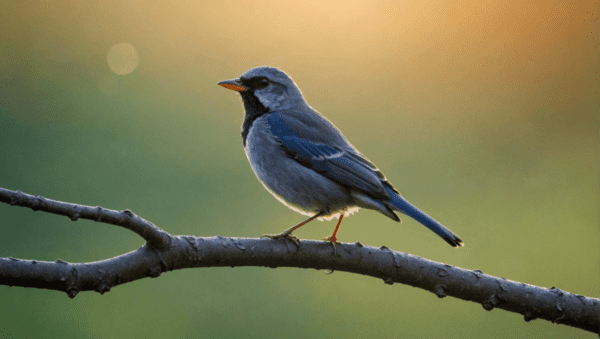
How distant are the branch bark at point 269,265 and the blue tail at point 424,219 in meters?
0.17

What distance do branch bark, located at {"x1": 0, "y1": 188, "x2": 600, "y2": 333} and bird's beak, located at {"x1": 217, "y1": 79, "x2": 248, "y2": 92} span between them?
163 cm

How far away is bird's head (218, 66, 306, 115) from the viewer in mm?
4078

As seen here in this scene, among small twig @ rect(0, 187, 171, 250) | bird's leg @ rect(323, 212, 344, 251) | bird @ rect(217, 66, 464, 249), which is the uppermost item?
bird @ rect(217, 66, 464, 249)

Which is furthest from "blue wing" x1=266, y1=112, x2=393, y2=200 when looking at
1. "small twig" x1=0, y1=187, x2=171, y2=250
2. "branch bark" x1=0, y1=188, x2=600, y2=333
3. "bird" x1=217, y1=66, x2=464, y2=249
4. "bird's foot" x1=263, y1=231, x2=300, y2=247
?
"small twig" x1=0, y1=187, x2=171, y2=250

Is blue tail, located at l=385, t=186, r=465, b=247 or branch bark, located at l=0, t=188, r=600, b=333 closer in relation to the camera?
branch bark, located at l=0, t=188, r=600, b=333

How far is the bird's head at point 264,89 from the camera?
4.08 m

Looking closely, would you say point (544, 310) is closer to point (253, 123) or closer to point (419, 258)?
point (419, 258)

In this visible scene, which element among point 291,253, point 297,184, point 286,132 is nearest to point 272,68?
point 286,132

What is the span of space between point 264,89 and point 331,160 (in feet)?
3.09

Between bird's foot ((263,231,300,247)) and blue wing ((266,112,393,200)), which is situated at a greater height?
blue wing ((266,112,393,200))

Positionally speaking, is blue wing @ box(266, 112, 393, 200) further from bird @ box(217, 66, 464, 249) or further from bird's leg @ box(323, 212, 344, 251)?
bird's leg @ box(323, 212, 344, 251)

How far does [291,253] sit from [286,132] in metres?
1.23

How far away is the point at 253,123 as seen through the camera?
3.96m

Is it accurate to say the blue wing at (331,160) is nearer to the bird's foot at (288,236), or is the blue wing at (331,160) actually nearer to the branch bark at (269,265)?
the branch bark at (269,265)
